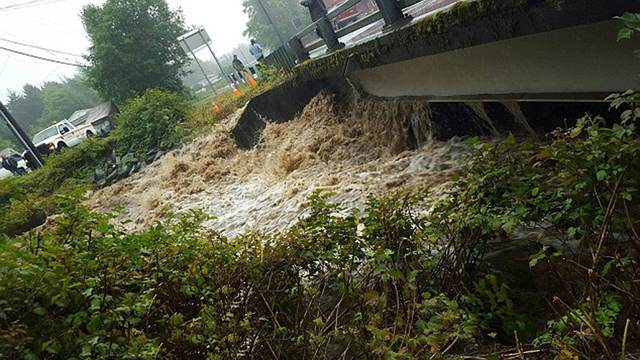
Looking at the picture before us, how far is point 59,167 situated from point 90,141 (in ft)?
5.74

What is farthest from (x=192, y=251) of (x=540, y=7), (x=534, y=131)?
(x=534, y=131)

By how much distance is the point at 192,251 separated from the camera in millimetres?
3316

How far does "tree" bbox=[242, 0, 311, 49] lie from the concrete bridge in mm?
50588

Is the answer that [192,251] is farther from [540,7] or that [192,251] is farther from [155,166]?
[155,166]

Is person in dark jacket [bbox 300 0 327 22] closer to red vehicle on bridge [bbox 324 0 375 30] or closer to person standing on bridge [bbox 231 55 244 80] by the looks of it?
red vehicle on bridge [bbox 324 0 375 30]

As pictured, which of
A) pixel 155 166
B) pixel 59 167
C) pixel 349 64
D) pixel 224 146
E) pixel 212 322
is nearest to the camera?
pixel 212 322

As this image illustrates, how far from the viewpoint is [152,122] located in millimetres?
16312

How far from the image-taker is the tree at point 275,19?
2160 inches

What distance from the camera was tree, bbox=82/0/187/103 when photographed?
25750mm

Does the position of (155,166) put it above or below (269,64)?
below

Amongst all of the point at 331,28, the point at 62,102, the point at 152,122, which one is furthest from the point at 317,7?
the point at 62,102

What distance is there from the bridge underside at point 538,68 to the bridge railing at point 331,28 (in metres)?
0.87

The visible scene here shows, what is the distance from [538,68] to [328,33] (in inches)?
198

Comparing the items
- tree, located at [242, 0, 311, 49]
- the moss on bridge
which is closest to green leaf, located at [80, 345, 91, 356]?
the moss on bridge
